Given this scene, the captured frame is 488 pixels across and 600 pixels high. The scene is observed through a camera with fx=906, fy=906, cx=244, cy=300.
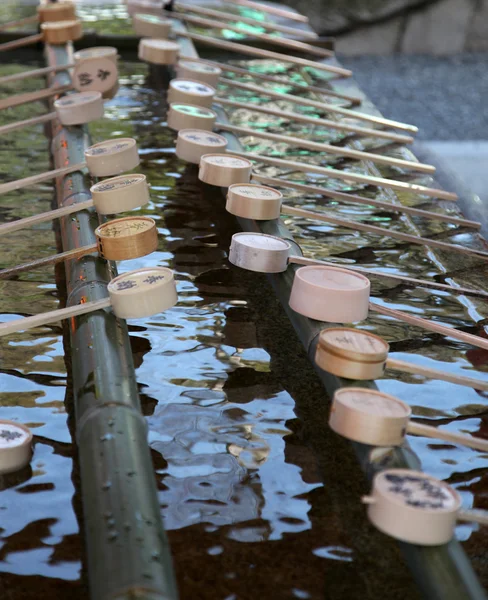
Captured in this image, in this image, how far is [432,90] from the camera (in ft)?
33.3

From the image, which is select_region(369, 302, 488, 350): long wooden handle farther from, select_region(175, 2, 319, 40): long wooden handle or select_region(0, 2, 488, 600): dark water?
select_region(175, 2, 319, 40): long wooden handle

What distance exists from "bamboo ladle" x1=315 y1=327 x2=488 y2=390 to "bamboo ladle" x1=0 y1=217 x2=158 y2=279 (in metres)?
0.56

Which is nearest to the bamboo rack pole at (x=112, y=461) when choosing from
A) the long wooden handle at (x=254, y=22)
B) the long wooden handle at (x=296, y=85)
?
the long wooden handle at (x=296, y=85)

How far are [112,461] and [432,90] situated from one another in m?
→ 9.42

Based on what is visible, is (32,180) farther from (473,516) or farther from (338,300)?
(473,516)

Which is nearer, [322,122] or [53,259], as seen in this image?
[53,259]

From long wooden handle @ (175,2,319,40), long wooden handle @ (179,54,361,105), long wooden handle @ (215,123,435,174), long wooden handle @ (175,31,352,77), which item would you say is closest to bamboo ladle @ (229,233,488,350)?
long wooden handle @ (215,123,435,174)

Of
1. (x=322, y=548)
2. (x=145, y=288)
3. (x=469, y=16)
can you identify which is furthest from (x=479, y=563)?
A: (x=469, y=16)

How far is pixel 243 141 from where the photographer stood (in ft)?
11.5

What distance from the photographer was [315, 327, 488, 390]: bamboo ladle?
1574mm

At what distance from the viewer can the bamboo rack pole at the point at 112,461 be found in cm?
117

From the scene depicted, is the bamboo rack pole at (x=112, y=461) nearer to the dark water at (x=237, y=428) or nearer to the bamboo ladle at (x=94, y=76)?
the dark water at (x=237, y=428)

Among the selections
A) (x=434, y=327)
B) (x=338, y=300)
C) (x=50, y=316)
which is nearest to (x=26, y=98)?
(x=50, y=316)

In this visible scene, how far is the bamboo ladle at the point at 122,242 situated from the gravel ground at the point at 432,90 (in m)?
7.15
